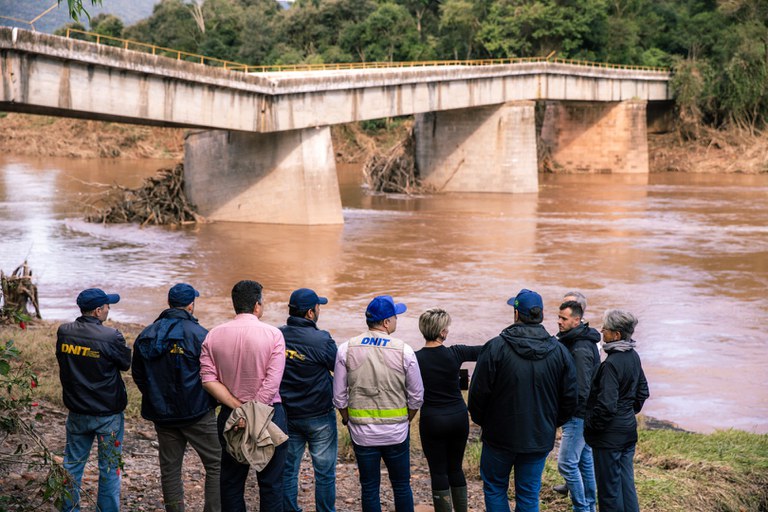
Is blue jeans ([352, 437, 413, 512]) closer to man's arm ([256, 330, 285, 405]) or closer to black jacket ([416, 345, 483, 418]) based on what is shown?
black jacket ([416, 345, 483, 418])

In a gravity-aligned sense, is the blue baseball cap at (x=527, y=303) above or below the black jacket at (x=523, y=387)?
above

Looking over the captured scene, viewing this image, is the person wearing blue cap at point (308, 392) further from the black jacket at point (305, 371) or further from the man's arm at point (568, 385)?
the man's arm at point (568, 385)

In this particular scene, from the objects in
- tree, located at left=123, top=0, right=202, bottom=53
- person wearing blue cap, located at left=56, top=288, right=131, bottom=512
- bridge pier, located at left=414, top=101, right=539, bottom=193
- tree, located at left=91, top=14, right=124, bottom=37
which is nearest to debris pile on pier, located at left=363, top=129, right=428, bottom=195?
bridge pier, located at left=414, top=101, right=539, bottom=193

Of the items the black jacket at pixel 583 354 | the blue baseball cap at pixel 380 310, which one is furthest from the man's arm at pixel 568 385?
the blue baseball cap at pixel 380 310

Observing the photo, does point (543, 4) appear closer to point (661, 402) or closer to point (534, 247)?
point (534, 247)

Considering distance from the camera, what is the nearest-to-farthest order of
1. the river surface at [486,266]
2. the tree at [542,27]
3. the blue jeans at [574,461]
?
the blue jeans at [574,461]
the river surface at [486,266]
the tree at [542,27]

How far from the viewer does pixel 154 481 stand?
771 cm

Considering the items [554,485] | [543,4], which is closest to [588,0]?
[543,4]

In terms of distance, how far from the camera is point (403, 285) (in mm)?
20922

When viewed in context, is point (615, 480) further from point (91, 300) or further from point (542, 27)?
point (542, 27)

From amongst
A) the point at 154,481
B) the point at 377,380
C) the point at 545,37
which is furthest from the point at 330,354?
the point at 545,37

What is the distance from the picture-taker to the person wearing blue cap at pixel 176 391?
247 inches

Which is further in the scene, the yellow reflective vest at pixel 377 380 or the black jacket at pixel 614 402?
the black jacket at pixel 614 402

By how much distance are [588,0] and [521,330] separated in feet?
182
